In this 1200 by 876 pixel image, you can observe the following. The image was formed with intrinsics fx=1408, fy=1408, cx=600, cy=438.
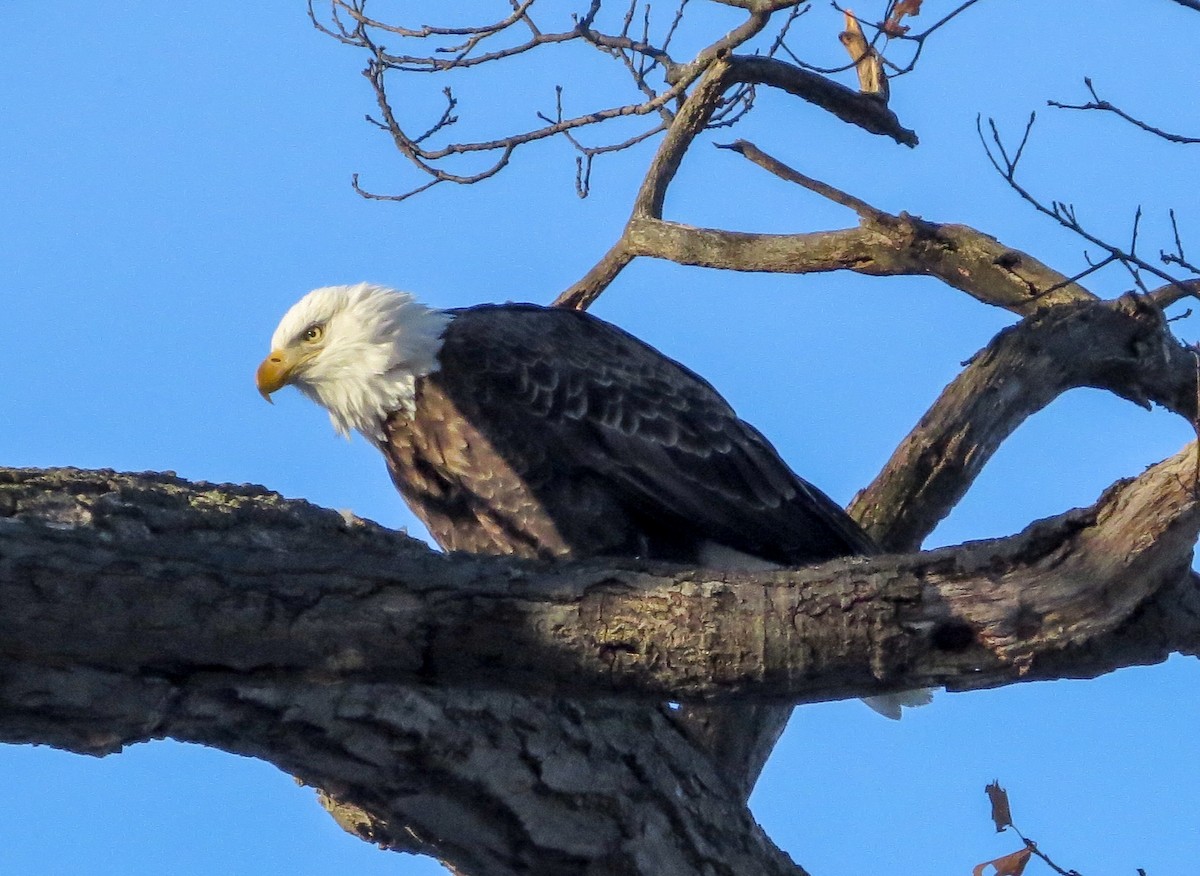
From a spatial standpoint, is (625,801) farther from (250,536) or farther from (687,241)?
(687,241)

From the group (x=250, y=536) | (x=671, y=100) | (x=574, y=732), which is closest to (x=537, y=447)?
(x=574, y=732)

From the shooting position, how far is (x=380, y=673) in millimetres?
2898

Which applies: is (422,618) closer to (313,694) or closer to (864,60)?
(313,694)

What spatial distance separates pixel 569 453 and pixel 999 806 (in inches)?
68.4

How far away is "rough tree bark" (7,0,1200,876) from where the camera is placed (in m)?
2.72

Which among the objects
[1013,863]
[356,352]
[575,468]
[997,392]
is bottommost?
[1013,863]

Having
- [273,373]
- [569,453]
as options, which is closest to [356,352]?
[273,373]

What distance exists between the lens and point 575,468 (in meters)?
4.58

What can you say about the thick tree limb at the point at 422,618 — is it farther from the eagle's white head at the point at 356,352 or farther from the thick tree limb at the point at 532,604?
the eagle's white head at the point at 356,352

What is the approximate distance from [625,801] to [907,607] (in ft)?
3.68

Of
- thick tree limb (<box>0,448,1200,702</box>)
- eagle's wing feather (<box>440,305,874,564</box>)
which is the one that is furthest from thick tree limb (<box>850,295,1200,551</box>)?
thick tree limb (<box>0,448,1200,702</box>)

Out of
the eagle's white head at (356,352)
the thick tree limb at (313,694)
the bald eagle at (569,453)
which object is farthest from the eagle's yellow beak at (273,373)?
the thick tree limb at (313,694)

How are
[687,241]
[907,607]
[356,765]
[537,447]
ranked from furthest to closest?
[687,241] → [537,447] → [356,765] → [907,607]

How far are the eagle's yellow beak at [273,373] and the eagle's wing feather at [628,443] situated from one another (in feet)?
2.53
